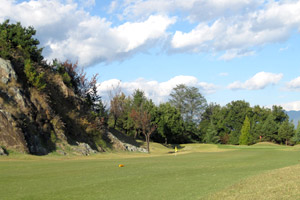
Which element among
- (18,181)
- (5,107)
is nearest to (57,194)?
(18,181)

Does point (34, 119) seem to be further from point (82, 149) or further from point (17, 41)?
point (17, 41)

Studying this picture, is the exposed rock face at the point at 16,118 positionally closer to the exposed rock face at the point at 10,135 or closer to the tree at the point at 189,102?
the exposed rock face at the point at 10,135

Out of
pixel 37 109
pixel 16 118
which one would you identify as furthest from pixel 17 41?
pixel 16 118

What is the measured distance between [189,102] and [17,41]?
96.8m

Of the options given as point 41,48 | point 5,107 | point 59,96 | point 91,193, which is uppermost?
point 41,48

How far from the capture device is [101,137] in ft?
177

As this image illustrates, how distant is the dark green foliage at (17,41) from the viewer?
46656 mm

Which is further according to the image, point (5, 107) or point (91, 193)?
point (5, 107)

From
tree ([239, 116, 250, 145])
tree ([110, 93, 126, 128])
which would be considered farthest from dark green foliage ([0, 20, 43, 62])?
tree ([239, 116, 250, 145])

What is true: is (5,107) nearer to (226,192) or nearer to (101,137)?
(101,137)

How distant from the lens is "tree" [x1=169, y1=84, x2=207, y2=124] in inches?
5340

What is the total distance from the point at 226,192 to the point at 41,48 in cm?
4766

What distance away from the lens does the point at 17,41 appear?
48312 millimetres

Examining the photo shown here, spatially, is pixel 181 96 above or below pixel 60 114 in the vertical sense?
above
